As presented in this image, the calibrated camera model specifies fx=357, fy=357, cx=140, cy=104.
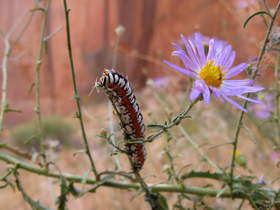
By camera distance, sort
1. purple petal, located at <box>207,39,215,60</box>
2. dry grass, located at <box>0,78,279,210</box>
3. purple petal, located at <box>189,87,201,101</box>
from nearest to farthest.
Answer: purple petal, located at <box>189,87,201,101</box> → purple petal, located at <box>207,39,215,60</box> → dry grass, located at <box>0,78,279,210</box>

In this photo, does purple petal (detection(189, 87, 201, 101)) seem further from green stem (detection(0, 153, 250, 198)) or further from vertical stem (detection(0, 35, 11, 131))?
vertical stem (detection(0, 35, 11, 131))

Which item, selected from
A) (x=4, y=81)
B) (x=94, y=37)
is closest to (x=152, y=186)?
(x=4, y=81)

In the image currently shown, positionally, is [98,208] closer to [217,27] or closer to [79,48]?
[217,27]

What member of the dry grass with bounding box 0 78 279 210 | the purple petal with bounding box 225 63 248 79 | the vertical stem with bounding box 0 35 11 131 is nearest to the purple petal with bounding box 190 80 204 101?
the purple petal with bounding box 225 63 248 79

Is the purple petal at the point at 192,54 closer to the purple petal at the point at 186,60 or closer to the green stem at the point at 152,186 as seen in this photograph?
the purple petal at the point at 186,60

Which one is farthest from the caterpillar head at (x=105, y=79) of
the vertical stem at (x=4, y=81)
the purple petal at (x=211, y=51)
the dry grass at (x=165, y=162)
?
the dry grass at (x=165, y=162)

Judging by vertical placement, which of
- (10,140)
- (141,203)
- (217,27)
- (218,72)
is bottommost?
(10,140)

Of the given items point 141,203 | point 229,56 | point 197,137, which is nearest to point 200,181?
point 141,203

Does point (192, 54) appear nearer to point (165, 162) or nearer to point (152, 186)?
point (152, 186)
